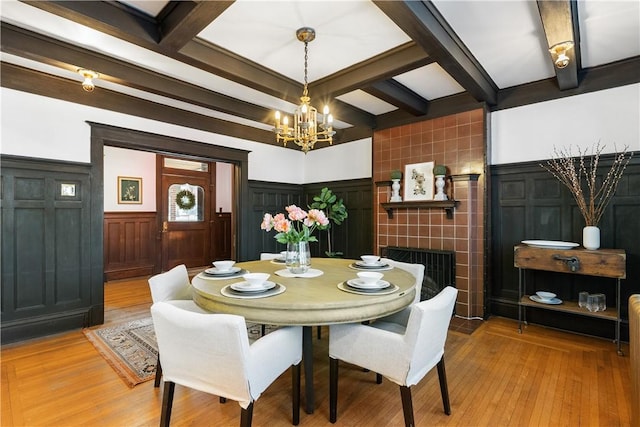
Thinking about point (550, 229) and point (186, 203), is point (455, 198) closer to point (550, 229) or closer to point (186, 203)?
point (550, 229)

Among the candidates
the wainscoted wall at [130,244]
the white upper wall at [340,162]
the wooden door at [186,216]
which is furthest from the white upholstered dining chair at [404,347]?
the wooden door at [186,216]

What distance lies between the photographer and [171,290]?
2334 mm

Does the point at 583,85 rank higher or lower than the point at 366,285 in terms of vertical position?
higher

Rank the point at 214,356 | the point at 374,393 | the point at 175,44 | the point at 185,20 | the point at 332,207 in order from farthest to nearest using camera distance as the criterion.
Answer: the point at 332,207 → the point at 175,44 → the point at 374,393 → the point at 185,20 → the point at 214,356

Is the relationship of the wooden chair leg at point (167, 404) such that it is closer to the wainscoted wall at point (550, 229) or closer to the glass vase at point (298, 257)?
the glass vase at point (298, 257)

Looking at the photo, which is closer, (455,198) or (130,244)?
(455,198)

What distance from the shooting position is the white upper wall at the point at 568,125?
292cm

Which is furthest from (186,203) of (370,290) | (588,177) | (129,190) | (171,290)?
(588,177)

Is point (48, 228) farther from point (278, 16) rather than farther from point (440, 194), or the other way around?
point (440, 194)

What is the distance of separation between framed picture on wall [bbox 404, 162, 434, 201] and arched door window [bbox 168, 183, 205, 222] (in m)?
4.46

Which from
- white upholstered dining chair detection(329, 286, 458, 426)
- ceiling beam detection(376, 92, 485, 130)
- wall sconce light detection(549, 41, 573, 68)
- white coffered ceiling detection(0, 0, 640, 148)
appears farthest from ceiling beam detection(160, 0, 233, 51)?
ceiling beam detection(376, 92, 485, 130)

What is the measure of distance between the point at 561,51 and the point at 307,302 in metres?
2.67

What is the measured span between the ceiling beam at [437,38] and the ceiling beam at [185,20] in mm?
1001

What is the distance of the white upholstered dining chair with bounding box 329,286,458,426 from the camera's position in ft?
5.17
